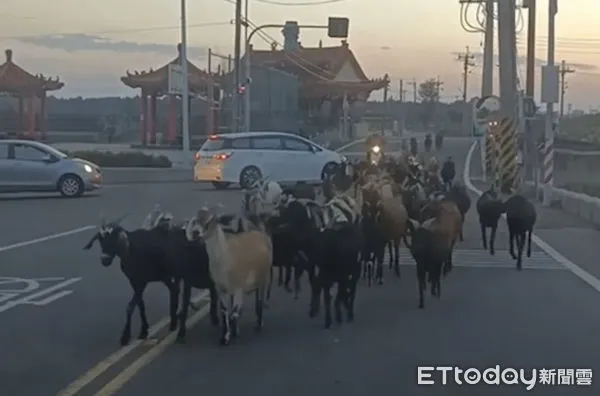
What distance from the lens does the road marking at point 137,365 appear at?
8438mm

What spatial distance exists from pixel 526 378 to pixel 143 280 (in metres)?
3.37

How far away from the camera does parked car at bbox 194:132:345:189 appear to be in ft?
115

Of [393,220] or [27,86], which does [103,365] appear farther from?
[27,86]

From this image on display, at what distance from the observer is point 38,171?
102ft

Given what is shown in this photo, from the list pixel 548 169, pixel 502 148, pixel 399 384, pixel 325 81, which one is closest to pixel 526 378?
pixel 399 384

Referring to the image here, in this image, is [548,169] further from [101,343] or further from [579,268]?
[101,343]

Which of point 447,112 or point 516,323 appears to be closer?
point 516,323

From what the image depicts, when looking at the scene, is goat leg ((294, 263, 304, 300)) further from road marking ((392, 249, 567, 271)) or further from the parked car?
the parked car

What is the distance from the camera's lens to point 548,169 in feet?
95.3

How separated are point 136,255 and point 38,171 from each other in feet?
71.0

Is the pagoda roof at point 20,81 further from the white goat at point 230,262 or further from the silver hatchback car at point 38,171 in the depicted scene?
the white goat at point 230,262

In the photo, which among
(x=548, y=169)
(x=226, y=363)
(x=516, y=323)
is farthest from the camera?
(x=548, y=169)
